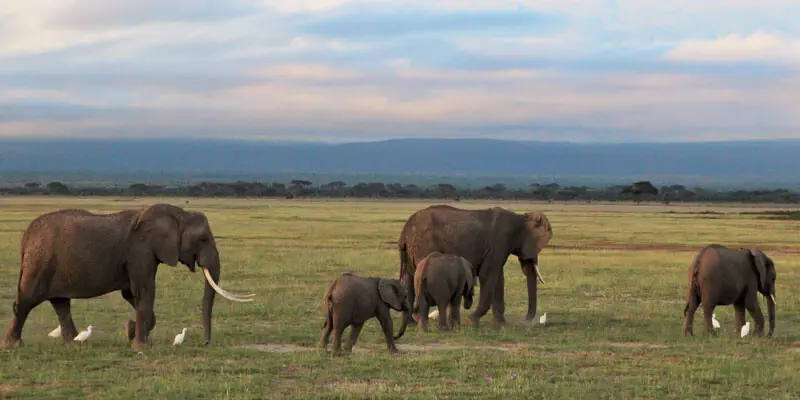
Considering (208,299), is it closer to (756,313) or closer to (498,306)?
(498,306)

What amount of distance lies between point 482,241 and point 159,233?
274 inches

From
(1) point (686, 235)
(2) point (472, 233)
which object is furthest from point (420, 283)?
(1) point (686, 235)

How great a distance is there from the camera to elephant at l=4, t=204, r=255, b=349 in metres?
17.7

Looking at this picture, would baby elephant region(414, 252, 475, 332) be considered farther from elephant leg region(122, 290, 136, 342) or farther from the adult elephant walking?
elephant leg region(122, 290, 136, 342)

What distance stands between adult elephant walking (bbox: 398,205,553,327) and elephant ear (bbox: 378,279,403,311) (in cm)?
433

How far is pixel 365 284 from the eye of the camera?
17.3 m

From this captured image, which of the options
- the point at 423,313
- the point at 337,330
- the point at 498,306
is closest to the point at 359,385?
the point at 337,330

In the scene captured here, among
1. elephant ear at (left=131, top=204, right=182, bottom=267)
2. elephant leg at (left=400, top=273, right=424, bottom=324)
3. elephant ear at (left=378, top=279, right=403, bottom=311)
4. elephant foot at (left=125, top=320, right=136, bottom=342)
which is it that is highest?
elephant ear at (left=131, top=204, right=182, bottom=267)

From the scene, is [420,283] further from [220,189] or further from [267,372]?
[220,189]

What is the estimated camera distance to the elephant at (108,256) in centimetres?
1766

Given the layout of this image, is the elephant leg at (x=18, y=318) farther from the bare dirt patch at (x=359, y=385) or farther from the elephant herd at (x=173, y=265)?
the bare dirt patch at (x=359, y=385)

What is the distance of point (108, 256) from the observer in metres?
17.8

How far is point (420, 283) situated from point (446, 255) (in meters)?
0.78

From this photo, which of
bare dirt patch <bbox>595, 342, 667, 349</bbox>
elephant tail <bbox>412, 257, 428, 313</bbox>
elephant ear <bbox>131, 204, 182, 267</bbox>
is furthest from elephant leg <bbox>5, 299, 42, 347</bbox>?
bare dirt patch <bbox>595, 342, 667, 349</bbox>
